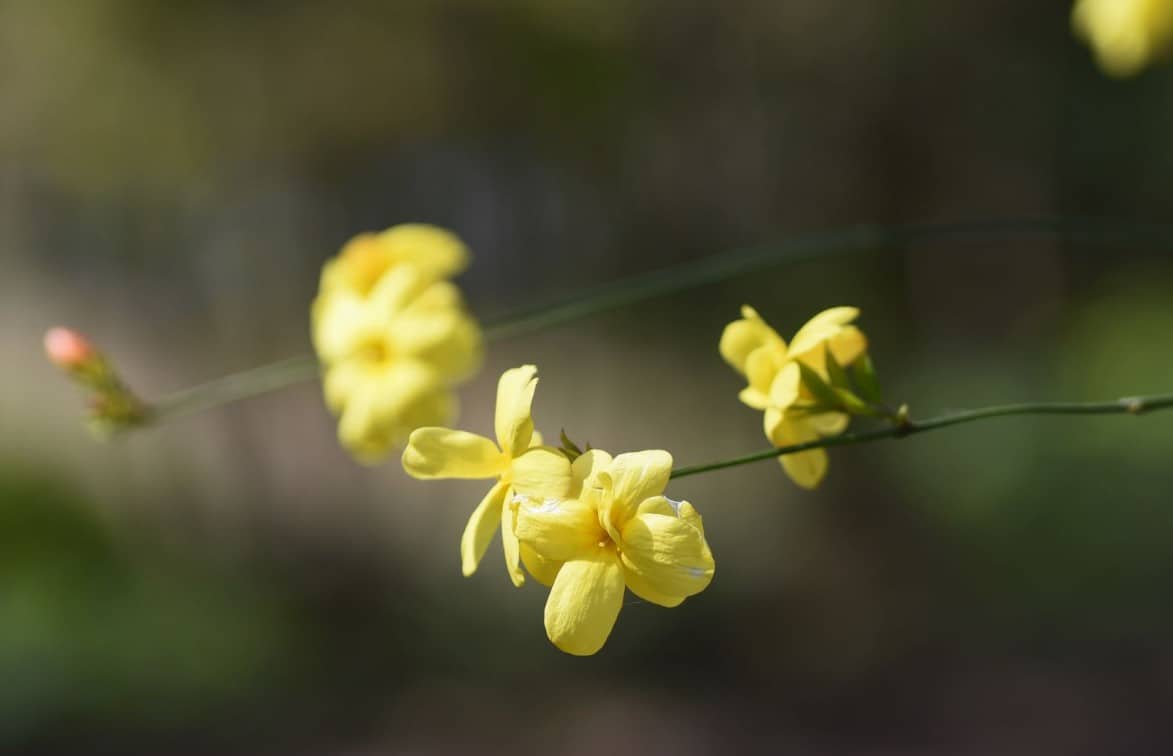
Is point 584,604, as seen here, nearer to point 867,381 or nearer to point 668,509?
point 668,509

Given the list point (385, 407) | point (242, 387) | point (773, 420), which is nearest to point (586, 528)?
point (773, 420)

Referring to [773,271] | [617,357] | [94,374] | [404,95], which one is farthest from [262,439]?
[94,374]

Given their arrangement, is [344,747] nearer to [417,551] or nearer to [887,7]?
[417,551]

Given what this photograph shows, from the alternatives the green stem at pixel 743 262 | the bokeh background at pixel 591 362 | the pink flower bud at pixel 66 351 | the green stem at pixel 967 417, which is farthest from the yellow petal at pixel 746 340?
the bokeh background at pixel 591 362

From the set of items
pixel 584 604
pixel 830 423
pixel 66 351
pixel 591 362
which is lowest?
pixel 584 604

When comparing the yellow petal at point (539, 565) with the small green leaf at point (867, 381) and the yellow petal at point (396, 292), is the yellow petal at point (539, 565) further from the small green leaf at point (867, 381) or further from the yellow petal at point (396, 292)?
the yellow petal at point (396, 292)

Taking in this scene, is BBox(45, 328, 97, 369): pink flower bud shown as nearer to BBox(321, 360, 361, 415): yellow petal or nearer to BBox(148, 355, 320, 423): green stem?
BBox(148, 355, 320, 423): green stem
